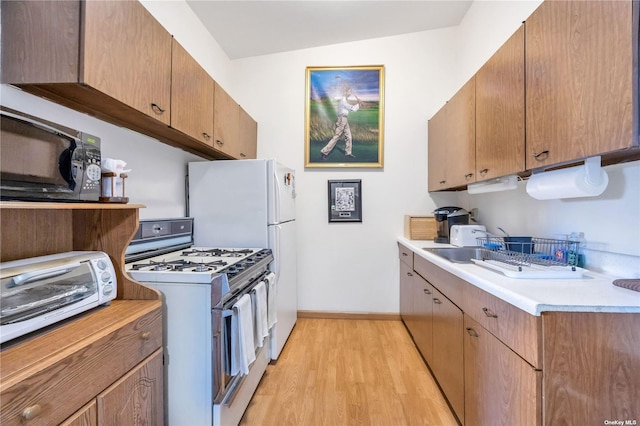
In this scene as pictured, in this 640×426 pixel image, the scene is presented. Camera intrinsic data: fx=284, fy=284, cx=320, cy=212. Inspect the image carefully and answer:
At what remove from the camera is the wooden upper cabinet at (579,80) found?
94cm

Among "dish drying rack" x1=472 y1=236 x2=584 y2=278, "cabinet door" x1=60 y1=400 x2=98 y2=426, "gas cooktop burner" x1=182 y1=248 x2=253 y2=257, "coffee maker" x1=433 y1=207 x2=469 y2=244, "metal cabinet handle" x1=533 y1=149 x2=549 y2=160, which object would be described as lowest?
"cabinet door" x1=60 y1=400 x2=98 y2=426

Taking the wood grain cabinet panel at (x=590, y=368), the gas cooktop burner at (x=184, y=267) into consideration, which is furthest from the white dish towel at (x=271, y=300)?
the wood grain cabinet panel at (x=590, y=368)

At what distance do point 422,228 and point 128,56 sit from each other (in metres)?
2.61

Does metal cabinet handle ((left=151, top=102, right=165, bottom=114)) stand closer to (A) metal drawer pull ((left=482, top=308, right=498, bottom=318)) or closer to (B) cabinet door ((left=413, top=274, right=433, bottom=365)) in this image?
(A) metal drawer pull ((left=482, top=308, right=498, bottom=318))

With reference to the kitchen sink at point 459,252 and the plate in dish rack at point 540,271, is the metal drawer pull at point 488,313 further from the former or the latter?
the kitchen sink at point 459,252

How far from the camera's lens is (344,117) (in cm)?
316

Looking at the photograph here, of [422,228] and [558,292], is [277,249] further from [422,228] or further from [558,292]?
[558,292]

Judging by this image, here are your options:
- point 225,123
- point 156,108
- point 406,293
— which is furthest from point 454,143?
point 156,108

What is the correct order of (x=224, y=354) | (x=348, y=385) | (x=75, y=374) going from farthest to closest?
(x=348, y=385)
(x=224, y=354)
(x=75, y=374)

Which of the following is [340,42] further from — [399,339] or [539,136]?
[399,339]

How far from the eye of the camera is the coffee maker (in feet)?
8.55

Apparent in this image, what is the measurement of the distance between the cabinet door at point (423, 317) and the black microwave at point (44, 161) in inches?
82.0

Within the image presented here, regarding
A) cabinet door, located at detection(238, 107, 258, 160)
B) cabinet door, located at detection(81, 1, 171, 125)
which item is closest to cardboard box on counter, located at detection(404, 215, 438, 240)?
cabinet door, located at detection(238, 107, 258, 160)

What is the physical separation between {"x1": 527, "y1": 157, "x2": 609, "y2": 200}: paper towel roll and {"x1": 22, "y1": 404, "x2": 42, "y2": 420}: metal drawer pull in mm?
2011
